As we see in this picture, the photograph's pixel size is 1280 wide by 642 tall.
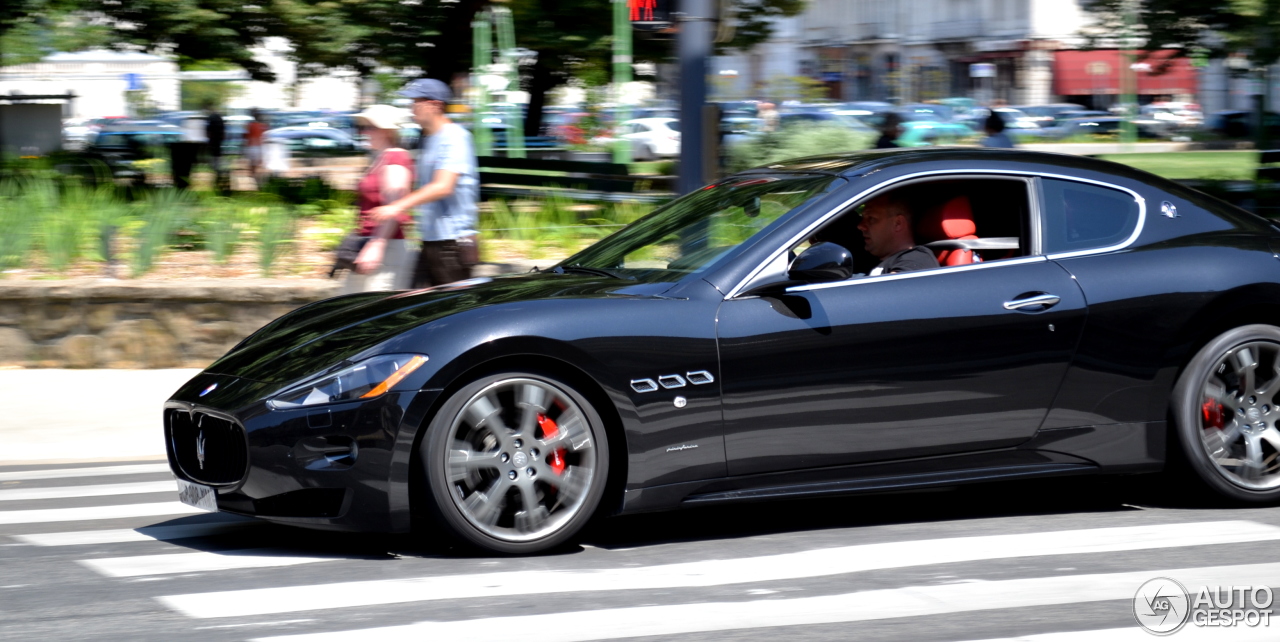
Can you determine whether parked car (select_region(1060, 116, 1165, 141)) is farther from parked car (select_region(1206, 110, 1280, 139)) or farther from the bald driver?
the bald driver

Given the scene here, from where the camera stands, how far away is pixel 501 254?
458 inches

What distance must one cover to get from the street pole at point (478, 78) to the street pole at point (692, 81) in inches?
414

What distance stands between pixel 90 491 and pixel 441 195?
2.35 meters

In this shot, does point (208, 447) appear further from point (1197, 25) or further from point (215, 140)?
point (215, 140)

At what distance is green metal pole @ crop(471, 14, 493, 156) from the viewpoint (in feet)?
63.0

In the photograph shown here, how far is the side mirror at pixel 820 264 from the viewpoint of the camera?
5062 mm

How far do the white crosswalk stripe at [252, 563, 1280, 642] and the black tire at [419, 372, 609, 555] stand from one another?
64 cm

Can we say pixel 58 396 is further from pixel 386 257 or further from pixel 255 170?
pixel 255 170

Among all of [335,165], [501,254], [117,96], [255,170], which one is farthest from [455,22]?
[117,96]

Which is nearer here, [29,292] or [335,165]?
[29,292]

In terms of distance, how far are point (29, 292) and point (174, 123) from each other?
25.1m

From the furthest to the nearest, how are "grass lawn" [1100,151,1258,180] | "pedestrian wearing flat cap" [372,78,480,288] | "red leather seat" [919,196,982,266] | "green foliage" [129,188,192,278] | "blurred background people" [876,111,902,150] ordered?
"grass lawn" [1100,151,1258,180] → "blurred background people" [876,111,902,150] → "green foliage" [129,188,192,278] → "pedestrian wearing flat cap" [372,78,480,288] → "red leather seat" [919,196,982,266]

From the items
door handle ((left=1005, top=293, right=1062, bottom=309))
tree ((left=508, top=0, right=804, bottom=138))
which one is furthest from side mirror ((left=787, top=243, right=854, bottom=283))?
tree ((left=508, top=0, right=804, bottom=138))

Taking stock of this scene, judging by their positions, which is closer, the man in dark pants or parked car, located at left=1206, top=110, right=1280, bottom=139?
parked car, located at left=1206, top=110, right=1280, bottom=139
